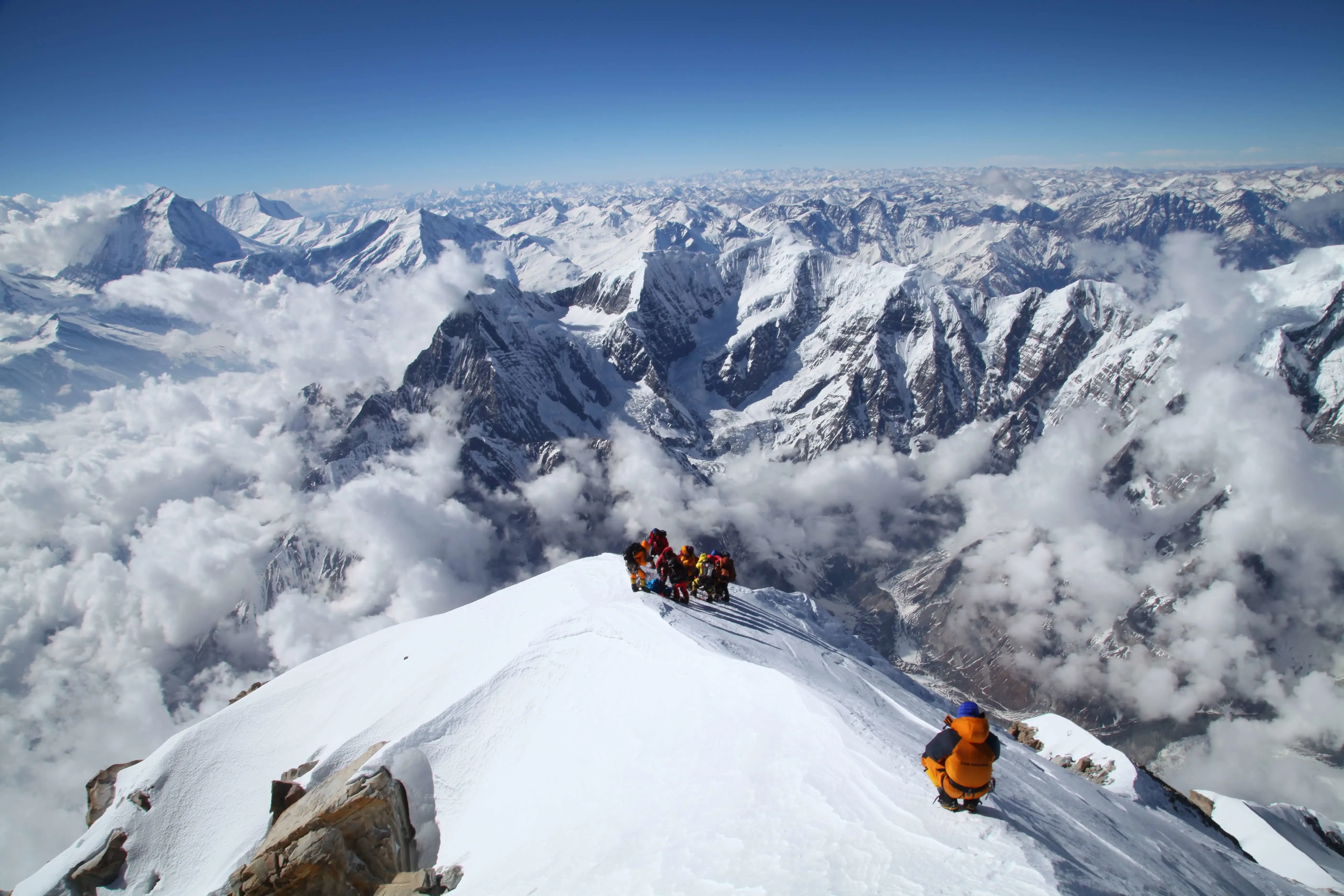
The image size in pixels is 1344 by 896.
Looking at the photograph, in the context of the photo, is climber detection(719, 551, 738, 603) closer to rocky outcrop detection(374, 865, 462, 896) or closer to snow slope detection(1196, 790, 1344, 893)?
rocky outcrop detection(374, 865, 462, 896)

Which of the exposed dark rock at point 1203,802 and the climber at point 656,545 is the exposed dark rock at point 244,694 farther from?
the exposed dark rock at point 1203,802

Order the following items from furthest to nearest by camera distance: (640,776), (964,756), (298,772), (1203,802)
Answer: (1203,802)
(298,772)
(640,776)
(964,756)

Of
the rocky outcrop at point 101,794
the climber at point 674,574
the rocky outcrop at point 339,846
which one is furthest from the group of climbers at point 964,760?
the rocky outcrop at point 101,794

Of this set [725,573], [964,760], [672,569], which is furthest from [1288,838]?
[964,760]

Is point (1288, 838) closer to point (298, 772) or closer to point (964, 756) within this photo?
point (964, 756)

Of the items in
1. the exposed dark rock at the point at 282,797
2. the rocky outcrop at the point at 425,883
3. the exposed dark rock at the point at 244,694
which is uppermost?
the rocky outcrop at the point at 425,883

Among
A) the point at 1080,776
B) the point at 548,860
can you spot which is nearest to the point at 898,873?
the point at 548,860
